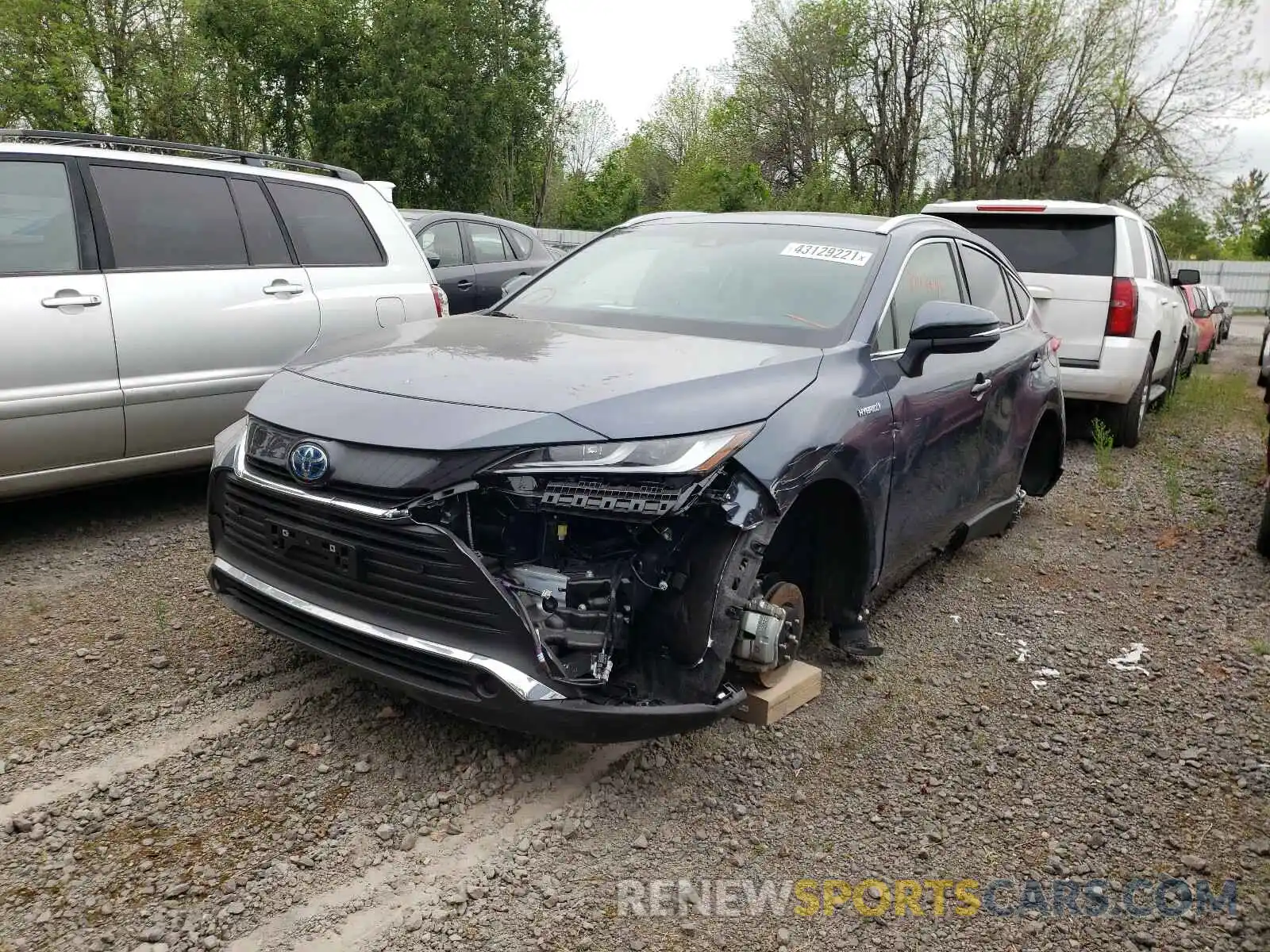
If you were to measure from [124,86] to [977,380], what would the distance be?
2163 centimetres

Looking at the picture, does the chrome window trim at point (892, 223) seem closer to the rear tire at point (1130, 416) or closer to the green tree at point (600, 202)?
the rear tire at point (1130, 416)

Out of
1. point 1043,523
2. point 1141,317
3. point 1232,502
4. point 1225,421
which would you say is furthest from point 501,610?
point 1225,421

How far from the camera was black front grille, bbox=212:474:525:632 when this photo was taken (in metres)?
2.48

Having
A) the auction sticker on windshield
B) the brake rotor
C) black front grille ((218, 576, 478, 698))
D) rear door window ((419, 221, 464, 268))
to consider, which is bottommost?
the brake rotor

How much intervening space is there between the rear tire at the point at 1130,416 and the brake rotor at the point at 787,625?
5.59 meters

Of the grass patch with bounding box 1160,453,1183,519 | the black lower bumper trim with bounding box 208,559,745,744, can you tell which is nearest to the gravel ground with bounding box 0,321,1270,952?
the black lower bumper trim with bounding box 208,559,745,744

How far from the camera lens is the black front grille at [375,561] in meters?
2.48

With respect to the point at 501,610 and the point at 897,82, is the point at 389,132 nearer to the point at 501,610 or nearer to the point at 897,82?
the point at 897,82

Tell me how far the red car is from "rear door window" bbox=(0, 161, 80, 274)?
1472 centimetres

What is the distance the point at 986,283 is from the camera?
479 centimetres

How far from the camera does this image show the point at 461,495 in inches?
101

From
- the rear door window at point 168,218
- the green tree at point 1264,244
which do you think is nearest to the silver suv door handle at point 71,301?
the rear door window at point 168,218

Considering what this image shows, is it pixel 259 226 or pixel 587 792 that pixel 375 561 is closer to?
pixel 587 792

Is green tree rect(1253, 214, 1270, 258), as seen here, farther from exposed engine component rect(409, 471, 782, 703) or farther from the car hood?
exposed engine component rect(409, 471, 782, 703)
